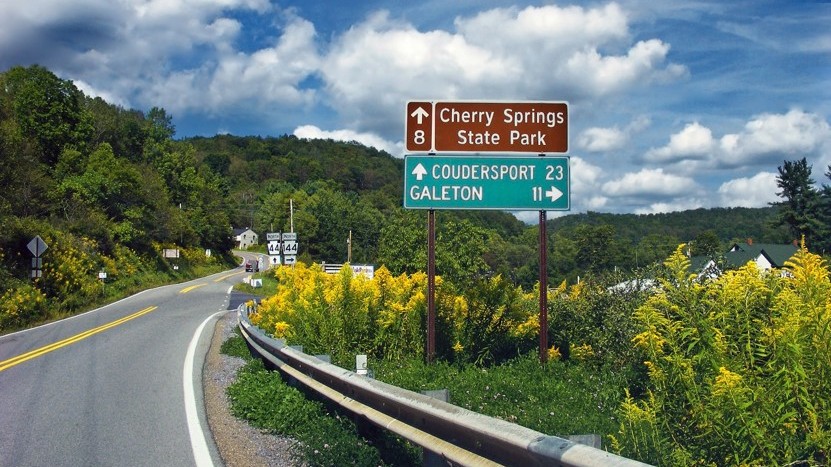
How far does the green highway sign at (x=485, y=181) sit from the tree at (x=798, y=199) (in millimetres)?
43446

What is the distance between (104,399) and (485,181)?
21.1ft

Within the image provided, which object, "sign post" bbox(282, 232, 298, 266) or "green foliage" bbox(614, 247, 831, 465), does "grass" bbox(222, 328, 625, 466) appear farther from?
"sign post" bbox(282, 232, 298, 266)

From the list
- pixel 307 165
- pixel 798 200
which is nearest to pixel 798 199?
pixel 798 200

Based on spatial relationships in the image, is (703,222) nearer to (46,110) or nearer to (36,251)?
(36,251)

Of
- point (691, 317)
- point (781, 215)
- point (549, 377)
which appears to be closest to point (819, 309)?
point (691, 317)

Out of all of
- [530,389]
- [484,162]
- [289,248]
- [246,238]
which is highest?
[484,162]

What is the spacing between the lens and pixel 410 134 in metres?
10.9

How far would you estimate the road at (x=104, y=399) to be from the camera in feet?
23.7

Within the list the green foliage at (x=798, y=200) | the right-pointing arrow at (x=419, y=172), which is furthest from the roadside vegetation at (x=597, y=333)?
the green foliage at (x=798, y=200)

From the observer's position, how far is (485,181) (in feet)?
35.0

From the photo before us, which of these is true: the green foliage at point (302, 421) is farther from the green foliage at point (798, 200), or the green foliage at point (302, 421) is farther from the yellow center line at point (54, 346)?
the green foliage at point (798, 200)

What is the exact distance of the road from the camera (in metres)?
7.23

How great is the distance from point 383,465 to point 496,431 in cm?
250

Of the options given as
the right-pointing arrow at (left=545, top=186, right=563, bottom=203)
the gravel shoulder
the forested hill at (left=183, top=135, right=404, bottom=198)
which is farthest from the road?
the forested hill at (left=183, top=135, right=404, bottom=198)
